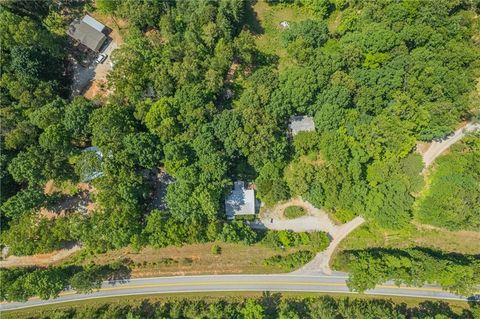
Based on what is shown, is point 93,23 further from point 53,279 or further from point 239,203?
point 53,279

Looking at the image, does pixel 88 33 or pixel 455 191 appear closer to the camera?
pixel 455 191

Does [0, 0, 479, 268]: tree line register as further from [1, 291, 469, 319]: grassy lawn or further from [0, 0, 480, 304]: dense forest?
[1, 291, 469, 319]: grassy lawn

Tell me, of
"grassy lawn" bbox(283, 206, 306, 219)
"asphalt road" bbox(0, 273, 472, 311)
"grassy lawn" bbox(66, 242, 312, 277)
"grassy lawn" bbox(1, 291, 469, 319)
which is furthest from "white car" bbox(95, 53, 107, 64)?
"grassy lawn" bbox(283, 206, 306, 219)

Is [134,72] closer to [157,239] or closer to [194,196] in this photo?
[194,196]

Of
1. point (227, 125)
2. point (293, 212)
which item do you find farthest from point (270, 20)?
point (293, 212)

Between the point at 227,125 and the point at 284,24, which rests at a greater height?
the point at 284,24

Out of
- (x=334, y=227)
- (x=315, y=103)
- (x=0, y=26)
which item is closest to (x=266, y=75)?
(x=315, y=103)
